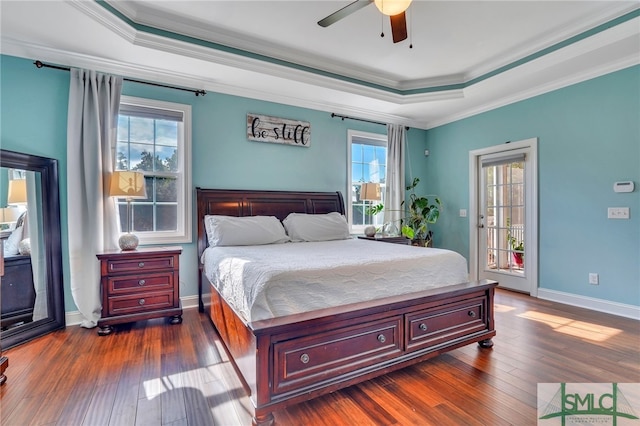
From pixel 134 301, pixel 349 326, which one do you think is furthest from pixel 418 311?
pixel 134 301

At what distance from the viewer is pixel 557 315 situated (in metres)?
3.20

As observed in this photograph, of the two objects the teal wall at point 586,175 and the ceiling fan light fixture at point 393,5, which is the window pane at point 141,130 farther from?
the teal wall at point 586,175

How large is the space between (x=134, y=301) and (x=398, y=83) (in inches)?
167

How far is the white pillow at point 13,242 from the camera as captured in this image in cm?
255

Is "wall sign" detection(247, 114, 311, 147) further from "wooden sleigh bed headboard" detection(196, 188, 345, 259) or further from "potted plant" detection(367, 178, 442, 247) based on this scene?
"potted plant" detection(367, 178, 442, 247)

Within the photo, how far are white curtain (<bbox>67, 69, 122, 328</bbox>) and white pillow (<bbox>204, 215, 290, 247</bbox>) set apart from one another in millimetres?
998

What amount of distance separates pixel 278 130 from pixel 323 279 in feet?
9.18

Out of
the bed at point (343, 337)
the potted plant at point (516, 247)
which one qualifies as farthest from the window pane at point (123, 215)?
A: the potted plant at point (516, 247)

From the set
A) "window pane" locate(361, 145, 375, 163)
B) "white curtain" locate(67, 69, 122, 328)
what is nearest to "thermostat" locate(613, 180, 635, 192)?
"window pane" locate(361, 145, 375, 163)

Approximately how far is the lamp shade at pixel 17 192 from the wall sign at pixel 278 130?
223 cm

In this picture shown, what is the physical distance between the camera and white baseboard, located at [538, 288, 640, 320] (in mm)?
3120

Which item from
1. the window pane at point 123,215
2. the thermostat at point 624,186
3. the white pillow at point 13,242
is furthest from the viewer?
the window pane at point 123,215

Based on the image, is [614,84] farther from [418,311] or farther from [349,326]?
[349,326]

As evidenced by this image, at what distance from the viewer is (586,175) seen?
3.47 metres
